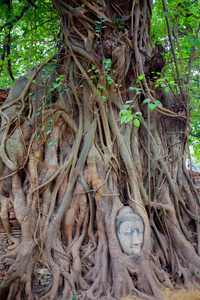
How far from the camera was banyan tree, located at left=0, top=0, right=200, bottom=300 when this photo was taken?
2.91 m

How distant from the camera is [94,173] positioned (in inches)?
133

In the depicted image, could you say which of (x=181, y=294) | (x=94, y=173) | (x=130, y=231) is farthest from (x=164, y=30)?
(x=181, y=294)

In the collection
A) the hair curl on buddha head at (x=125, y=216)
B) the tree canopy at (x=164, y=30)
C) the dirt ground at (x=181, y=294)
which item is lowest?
the dirt ground at (x=181, y=294)

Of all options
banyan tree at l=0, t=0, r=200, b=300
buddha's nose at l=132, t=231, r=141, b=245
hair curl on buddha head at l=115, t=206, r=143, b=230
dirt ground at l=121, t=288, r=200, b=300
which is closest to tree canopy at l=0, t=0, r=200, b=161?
banyan tree at l=0, t=0, r=200, b=300

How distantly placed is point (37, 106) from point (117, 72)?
139 centimetres

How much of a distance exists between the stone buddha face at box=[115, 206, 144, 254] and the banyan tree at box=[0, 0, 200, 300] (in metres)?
0.06

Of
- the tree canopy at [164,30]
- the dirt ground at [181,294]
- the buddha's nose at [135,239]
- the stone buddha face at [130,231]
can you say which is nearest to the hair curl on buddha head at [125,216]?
the stone buddha face at [130,231]

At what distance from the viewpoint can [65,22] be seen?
395 cm

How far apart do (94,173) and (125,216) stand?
0.74m

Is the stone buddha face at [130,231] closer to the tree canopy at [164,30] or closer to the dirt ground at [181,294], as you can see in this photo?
the dirt ground at [181,294]

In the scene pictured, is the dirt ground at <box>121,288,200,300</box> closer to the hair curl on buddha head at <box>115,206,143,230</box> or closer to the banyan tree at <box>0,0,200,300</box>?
the banyan tree at <box>0,0,200,300</box>

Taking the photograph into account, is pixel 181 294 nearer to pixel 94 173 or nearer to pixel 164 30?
pixel 94 173

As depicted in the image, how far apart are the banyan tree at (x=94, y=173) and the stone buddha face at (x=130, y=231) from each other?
6cm

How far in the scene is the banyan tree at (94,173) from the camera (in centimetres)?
291
